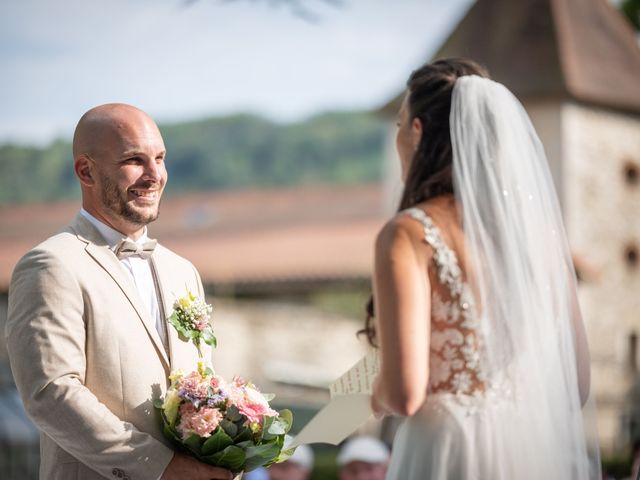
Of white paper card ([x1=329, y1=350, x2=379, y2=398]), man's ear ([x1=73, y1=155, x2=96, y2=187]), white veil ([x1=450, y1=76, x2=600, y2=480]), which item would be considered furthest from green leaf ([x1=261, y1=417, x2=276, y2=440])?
man's ear ([x1=73, y1=155, x2=96, y2=187])

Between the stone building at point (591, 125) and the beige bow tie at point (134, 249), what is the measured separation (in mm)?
25496

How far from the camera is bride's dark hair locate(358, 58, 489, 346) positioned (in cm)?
339

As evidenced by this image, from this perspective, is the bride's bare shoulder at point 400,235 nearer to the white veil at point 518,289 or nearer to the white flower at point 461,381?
the white veil at point 518,289

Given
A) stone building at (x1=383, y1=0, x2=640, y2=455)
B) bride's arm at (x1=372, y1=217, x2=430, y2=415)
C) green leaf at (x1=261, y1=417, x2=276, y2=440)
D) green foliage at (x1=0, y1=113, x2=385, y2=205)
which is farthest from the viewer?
green foliage at (x1=0, y1=113, x2=385, y2=205)

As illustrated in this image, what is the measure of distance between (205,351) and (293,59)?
56707 millimetres

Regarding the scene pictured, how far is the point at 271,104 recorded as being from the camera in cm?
9931

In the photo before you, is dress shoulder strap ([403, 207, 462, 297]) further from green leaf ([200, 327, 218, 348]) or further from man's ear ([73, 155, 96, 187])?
man's ear ([73, 155, 96, 187])

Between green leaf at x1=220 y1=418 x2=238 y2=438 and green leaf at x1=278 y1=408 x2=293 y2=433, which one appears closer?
green leaf at x1=220 y1=418 x2=238 y2=438

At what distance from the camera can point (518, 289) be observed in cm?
334

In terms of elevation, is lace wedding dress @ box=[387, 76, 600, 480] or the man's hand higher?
lace wedding dress @ box=[387, 76, 600, 480]

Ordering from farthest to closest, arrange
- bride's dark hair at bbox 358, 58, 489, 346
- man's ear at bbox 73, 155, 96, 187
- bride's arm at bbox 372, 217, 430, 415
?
man's ear at bbox 73, 155, 96, 187 → bride's dark hair at bbox 358, 58, 489, 346 → bride's arm at bbox 372, 217, 430, 415

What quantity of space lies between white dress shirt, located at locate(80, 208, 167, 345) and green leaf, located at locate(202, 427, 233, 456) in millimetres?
395

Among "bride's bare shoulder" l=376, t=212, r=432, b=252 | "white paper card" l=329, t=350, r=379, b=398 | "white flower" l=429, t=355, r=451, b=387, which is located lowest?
"white paper card" l=329, t=350, r=379, b=398

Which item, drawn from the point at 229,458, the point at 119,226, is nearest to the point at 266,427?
the point at 229,458
